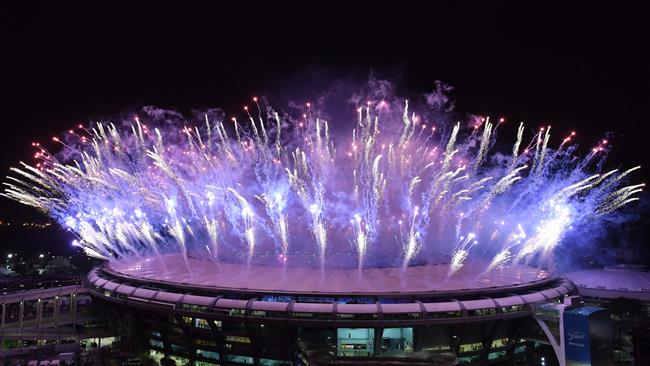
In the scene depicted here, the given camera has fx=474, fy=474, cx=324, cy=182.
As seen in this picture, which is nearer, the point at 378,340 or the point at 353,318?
the point at 353,318

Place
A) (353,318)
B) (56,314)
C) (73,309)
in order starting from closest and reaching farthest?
(353,318) → (56,314) → (73,309)

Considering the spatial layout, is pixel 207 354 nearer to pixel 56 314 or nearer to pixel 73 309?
pixel 73 309

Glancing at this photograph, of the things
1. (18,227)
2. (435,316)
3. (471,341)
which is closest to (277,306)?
Answer: (435,316)

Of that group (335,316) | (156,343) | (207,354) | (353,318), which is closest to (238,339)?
(207,354)

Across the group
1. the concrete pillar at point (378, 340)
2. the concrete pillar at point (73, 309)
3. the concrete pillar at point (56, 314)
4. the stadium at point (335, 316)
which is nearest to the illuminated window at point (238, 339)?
the stadium at point (335, 316)

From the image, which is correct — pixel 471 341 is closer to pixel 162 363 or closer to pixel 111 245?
pixel 162 363

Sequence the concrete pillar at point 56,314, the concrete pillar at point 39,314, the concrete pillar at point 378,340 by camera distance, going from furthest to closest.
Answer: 1. the concrete pillar at point 56,314
2. the concrete pillar at point 39,314
3. the concrete pillar at point 378,340

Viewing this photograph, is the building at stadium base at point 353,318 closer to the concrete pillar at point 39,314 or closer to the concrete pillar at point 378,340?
the concrete pillar at point 378,340

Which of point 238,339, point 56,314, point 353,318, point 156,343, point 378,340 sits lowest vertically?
point 156,343

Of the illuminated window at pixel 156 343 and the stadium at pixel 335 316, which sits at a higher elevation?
the stadium at pixel 335 316
